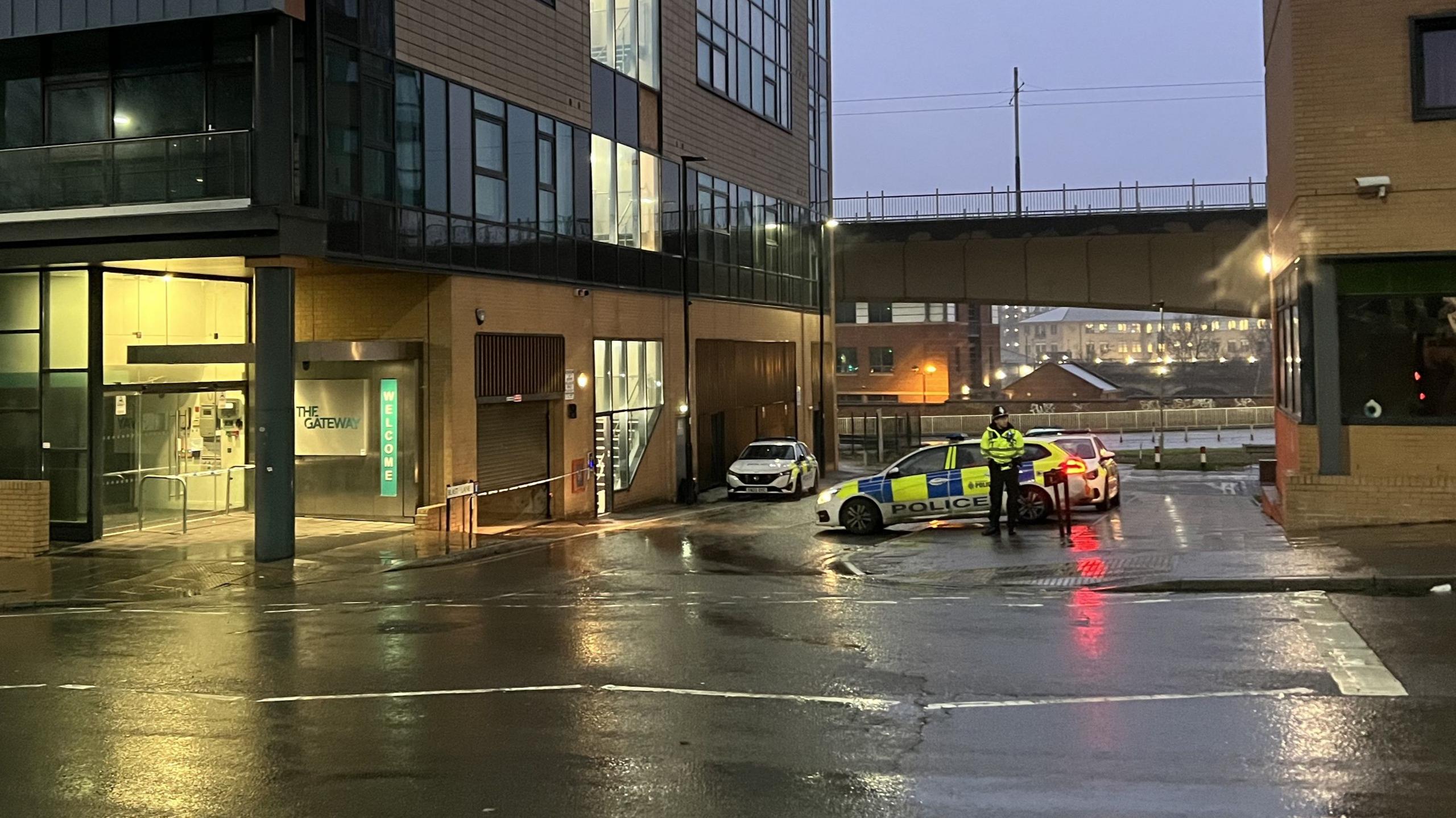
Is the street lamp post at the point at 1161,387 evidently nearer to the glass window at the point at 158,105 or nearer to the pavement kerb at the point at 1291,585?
the pavement kerb at the point at 1291,585

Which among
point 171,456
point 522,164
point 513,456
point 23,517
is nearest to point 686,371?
point 513,456

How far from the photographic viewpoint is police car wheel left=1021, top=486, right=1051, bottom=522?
21.9 m

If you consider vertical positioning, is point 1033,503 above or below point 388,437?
below

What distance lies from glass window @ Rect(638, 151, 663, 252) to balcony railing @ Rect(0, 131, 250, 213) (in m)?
13.7

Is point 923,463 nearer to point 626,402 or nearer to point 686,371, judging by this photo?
point 626,402

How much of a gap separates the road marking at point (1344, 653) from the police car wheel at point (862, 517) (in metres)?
10.3

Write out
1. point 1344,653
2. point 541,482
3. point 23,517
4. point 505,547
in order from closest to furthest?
1. point 1344,653
2. point 23,517
3. point 505,547
4. point 541,482

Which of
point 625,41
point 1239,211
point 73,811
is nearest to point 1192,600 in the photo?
point 73,811

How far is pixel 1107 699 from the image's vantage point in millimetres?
9086

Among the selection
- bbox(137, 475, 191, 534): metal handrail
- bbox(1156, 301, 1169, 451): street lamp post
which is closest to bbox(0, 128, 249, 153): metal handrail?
bbox(137, 475, 191, 534): metal handrail

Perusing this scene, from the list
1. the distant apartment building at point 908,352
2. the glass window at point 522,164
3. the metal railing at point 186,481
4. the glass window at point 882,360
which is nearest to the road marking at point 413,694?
the metal railing at point 186,481

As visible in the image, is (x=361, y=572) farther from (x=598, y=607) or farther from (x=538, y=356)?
(x=538, y=356)

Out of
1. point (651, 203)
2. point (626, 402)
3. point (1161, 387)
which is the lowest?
point (626, 402)

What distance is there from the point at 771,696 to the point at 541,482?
664 inches
